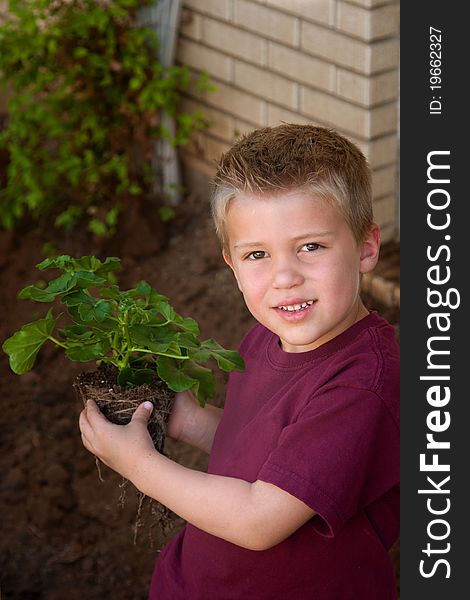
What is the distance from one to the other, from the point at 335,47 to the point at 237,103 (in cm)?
67

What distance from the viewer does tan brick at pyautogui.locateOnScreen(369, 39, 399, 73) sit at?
12.5 feet

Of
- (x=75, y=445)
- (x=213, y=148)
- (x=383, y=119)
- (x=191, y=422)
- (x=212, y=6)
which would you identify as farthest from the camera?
(x=213, y=148)

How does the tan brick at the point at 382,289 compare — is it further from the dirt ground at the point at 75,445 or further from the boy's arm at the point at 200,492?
the boy's arm at the point at 200,492

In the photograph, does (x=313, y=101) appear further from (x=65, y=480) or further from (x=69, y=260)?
(x=69, y=260)

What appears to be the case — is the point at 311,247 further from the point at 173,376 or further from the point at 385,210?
the point at 385,210

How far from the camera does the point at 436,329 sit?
139 centimetres

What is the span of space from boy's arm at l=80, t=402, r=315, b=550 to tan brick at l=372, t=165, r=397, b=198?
94.4 inches

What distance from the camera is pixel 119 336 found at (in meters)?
1.87

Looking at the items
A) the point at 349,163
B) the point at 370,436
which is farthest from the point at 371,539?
the point at 349,163

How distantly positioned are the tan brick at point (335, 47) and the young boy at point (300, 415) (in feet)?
6.83

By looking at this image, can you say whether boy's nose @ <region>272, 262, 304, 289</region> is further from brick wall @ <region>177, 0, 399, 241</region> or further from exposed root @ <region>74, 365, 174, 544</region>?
brick wall @ <region>177, 0, 399, 241</region>

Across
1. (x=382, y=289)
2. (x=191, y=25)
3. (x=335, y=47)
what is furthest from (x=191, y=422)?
(x=191, y=25)

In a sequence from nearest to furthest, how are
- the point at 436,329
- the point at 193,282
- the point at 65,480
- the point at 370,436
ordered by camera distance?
the point at 436,329 → the point at 370,436 → the point at 65,480 → the point at 193,282

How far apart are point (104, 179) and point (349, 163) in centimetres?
303
